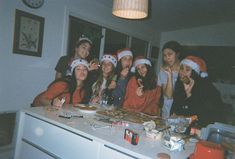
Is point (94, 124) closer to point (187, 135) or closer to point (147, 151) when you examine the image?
point (147, 151)

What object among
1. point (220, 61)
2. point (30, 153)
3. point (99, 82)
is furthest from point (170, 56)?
point (220, 61)

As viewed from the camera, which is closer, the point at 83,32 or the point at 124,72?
the point at 124,72

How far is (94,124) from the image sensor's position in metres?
1.45

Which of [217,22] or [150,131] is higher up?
[217,22]

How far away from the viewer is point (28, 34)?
2447mm

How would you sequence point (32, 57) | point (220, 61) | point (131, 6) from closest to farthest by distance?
point (131, 6), point (32, 57), point (220, 61)

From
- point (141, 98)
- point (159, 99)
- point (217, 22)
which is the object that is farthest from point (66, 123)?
point (217, 22)

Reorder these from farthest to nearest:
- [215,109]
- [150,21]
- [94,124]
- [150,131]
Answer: [150,21]
[215,109]
[94,124]
[150,131]

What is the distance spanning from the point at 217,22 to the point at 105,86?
9.18 feet

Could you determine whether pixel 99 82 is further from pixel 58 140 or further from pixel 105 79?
pixel 58 140

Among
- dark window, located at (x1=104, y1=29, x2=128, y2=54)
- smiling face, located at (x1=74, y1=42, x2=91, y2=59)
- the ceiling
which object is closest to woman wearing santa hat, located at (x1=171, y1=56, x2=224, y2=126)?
smiling face, located at (x1=74, y1=42, x2=91, y2=59)

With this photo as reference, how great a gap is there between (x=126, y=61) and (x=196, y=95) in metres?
0.93

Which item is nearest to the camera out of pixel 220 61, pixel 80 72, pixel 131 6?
pixel 131 6

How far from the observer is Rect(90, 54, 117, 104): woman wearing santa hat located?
2.41 metres
